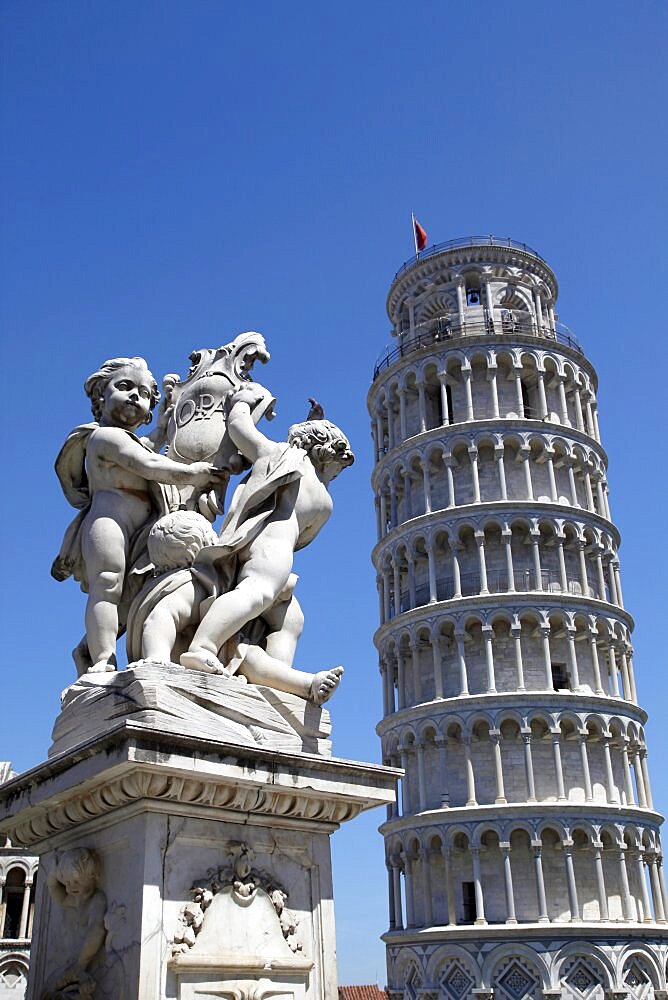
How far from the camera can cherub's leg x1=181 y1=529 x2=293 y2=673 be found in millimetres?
4805

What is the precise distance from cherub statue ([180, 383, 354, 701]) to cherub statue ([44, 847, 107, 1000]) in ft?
3.10

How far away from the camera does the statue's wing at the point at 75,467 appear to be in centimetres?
562

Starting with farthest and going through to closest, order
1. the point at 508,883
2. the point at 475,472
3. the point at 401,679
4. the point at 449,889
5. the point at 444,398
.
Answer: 1. the point at 444,398
2. the point at 475,472
3. the point at 401,679
4. the point at 449,889
5. the point at 508,883

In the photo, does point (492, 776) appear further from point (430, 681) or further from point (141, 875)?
point (141, 875)

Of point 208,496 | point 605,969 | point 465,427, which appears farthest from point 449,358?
point 208,496

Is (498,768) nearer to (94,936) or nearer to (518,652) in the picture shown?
(518,652)

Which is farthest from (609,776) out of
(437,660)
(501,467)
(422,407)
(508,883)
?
(422,407)

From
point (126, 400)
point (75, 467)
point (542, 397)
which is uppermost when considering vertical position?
point (542, 397)

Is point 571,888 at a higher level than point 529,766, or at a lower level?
lower

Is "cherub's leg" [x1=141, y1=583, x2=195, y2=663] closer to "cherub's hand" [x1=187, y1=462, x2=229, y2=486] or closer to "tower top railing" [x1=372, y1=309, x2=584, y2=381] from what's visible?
"cherub's hand" [x1=187, y1=462, x2=229, y2=486]

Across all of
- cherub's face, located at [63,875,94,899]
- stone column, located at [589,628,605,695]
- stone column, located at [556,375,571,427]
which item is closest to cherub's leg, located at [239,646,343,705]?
cherub's face, located at [63,875,94,899]

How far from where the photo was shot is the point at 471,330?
51.7 meters

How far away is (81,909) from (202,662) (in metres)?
1.13

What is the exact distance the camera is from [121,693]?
4.55 m
